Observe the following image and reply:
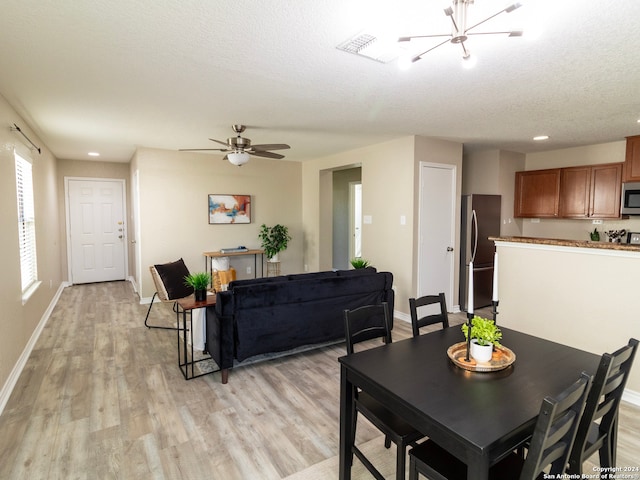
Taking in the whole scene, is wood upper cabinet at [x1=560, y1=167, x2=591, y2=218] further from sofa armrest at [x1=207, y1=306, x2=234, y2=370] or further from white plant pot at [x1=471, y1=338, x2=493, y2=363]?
sofa armrest at [x1=207, y1=306, x2=234, y2=370]

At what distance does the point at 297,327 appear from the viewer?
3.33m

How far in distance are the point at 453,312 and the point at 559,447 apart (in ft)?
13.4

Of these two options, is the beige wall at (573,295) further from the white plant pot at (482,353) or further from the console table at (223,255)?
the console table at (223,255)

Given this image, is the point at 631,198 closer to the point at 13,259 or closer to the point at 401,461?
the point at 401,461

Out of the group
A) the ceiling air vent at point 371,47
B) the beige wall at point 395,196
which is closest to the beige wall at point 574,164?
the beige wall at point 395,196

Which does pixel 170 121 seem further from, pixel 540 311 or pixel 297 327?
pixel 540 311

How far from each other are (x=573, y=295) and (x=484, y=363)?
6.76 ft

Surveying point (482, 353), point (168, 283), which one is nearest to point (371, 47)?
point (482, 353)

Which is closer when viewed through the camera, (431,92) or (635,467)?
(635,467)

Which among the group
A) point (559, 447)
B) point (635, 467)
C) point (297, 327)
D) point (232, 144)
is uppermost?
point (232, 144)

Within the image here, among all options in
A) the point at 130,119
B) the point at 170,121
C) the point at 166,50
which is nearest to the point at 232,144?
the point at 170,121

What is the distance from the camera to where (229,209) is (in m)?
6.38

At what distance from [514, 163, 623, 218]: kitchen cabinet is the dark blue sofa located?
150 inches

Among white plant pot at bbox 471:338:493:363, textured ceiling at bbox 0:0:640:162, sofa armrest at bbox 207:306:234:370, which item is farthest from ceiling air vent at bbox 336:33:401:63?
sofa armrest at bbox 207:306:234:370
